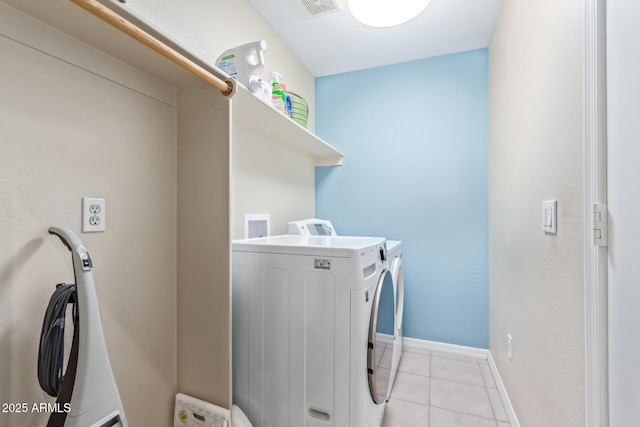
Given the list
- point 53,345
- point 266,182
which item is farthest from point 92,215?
point 266,182

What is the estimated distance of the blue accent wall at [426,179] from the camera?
7.59 ft

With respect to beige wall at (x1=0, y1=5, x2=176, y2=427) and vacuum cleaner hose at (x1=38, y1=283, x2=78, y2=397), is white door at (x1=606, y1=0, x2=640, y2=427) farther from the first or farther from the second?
beige wall at (x1=0, y1=5, x2=176, y2=427)

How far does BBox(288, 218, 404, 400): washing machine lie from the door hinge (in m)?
0.89

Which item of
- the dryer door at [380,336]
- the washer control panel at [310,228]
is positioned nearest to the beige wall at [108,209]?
the dryer door at [380,336]

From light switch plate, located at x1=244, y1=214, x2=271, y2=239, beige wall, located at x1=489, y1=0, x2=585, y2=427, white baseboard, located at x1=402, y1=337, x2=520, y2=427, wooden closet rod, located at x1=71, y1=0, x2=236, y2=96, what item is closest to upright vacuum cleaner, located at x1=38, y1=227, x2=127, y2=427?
wooden closet rod, located at x1=71, y1=0, x2=236, y2=96

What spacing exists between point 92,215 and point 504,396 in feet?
7.79

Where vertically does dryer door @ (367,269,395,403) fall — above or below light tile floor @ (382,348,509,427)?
above

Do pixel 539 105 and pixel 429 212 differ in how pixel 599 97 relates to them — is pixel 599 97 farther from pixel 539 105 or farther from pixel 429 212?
pixel 429 212

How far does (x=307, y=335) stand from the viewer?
48.2 inches

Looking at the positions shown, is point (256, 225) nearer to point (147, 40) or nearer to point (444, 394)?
point (147, 40)

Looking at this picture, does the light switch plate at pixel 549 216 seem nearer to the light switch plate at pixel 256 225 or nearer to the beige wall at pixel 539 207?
the beige wall at pixel 539 207

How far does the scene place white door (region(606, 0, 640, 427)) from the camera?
2.14ft

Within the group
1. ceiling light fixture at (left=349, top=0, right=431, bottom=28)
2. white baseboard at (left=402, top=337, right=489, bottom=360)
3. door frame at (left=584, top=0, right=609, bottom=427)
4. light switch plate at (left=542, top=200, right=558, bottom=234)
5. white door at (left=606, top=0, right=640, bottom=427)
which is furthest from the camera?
white baseboard at (left=402, top=337, right=489, bottom=360)

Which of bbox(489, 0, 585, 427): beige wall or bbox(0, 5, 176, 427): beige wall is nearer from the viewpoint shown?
bbox(0, 5, 176, 427): beige wall
